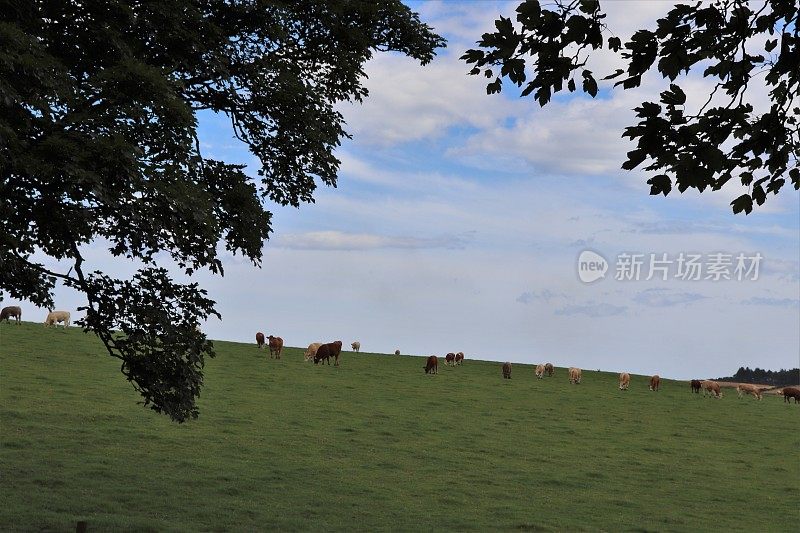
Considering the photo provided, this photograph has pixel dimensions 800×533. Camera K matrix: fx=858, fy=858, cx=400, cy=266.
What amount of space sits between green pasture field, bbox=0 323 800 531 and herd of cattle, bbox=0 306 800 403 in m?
3.94

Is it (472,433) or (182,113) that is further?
(472,433)

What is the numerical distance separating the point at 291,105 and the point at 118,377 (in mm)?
25099

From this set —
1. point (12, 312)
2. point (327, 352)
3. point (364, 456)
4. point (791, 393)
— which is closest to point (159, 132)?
point (364, 456)

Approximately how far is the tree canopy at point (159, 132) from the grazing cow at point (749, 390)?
1832 inches

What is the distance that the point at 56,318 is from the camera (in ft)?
190

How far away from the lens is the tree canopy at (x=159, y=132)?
14508 millimetres

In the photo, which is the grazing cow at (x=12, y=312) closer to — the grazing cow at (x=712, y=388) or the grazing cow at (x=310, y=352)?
the grazing cow at (x=310, y=352)

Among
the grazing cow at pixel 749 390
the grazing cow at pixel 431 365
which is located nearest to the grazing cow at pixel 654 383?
the grazing cow at pixel 749 390

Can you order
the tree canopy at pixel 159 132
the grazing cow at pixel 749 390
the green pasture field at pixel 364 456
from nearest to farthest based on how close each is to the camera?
the tree canopy at pixel 159 132, the green pasture field at pixel 364 456, the grazing cow at pixel 749 390

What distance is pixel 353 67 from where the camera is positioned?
73.4ft

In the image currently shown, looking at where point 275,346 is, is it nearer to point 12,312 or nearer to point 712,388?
point 12,312

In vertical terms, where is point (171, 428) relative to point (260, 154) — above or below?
below

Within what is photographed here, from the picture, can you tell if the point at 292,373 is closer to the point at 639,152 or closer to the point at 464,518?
the point at 464,518

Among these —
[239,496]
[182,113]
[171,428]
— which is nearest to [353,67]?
[182,113]
